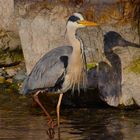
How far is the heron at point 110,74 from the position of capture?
10914 mm

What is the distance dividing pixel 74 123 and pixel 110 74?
1287 millimetres

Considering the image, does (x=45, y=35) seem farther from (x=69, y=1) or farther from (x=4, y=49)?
(x=4, y=49)

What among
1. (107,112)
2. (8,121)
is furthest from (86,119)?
(8,121)

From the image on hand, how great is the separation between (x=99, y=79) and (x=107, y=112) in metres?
0.61

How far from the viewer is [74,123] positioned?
33.5 feet

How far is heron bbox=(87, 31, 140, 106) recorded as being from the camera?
10914mm

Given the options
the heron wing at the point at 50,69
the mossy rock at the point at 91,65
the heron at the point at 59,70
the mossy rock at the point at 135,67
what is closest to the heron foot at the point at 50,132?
the heron at the point at 59,70

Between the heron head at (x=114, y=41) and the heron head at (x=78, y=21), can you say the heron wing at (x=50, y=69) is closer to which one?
the heron head at (x=78, y=21)

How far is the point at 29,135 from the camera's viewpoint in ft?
30.6

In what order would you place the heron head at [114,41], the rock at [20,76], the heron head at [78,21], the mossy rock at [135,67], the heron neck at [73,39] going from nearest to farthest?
the heron head at [78,21] → the heron neck at [73,39] → the mossy rock at [135,67] → the heron head at [114,41] → the rock at [20,76]

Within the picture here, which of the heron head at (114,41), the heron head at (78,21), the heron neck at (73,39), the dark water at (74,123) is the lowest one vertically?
the dark water at (74,123)

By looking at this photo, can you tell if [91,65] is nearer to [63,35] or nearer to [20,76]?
[63,35]

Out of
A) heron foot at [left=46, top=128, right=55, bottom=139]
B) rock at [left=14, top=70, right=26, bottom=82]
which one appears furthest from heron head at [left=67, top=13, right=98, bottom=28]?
rock at [left=14, top=70, right=26, bottom=82]

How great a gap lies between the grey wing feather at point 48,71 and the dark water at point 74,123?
2.10ft
